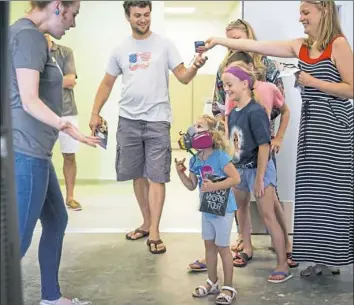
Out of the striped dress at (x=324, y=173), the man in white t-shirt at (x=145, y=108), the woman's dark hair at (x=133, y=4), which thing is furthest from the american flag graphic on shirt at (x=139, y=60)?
the striped dress at (x=324, y=173)

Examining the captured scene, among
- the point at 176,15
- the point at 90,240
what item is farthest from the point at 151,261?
the point at 176,15

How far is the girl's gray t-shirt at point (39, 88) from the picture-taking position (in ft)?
3.33

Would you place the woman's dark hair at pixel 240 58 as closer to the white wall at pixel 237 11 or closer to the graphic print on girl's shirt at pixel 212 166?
the graphic print on girl's shirt at pixel 212 166

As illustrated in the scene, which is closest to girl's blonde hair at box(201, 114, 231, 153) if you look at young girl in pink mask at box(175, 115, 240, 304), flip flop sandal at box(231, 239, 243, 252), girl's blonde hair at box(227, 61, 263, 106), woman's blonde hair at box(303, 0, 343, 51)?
young girl in pink mask at box(175, 115, 240, 304)

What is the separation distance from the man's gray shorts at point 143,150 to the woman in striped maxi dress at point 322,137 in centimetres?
47

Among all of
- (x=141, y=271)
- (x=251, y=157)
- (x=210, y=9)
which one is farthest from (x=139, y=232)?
(x=210, y=9)

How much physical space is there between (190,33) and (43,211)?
1420mm

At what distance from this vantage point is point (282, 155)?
145 cm

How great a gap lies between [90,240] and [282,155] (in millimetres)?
688

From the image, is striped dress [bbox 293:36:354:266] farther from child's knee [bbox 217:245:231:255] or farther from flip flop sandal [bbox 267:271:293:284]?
child's knee [bbox 217:245:231:255]

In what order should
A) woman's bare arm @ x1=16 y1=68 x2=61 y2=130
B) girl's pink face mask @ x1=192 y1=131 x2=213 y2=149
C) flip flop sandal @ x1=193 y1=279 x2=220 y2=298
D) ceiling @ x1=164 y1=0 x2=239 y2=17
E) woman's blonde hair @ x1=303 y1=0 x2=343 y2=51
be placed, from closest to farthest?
woman's bare arm @ x1=16 y1=68 x2=61 y2=130 < woman's blonde hair @ x1=303 y1=0 x2=343 y2=51 < girl's pink face mask @ x1=192 y1=131 x2=213 y2=149 < flip flop sandal @ x1=193 y1=279 x2=220 y2=298 < ceiling @ x1=164 y1=0 x2=239 y2=17

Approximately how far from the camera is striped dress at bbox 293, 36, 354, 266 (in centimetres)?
125

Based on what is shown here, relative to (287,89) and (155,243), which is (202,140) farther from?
(155,243)

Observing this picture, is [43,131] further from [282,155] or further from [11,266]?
[282,155]
